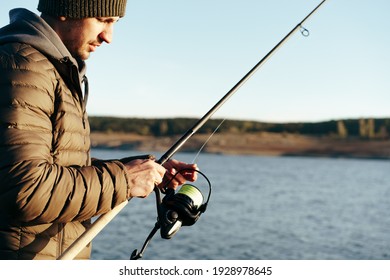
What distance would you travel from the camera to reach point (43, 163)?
163cm

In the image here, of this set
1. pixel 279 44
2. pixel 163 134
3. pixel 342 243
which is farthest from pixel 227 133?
pixel 279 44

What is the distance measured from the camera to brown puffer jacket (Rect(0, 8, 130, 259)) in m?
1.58

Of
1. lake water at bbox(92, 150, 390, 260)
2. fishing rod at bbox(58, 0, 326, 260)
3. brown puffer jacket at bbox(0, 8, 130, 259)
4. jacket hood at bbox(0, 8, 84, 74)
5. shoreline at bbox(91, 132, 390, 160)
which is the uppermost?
jacket hood at bbox(0, 8, 84, 74)

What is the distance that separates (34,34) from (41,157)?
16.4 inches

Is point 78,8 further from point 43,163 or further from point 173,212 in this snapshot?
point 173,212

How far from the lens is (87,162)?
6.72 feet

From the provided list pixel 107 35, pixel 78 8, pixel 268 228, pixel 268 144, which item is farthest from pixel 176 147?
pixel 268 144

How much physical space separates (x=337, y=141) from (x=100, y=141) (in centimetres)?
2153

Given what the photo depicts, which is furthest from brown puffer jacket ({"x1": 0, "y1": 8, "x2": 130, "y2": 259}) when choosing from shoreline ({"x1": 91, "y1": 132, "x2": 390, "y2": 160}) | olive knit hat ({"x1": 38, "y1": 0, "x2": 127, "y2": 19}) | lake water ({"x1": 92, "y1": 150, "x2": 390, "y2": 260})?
shoreline ({"x1": 91, "y1": 132, "x2": 390, "y2": 160})

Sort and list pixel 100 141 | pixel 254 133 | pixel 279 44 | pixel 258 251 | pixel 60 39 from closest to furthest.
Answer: pixel 60 39 < pixel 279 44 < pixel 258 251 < pixel 100 141 < pixel 254 133

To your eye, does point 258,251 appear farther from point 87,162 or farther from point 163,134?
point 163,134

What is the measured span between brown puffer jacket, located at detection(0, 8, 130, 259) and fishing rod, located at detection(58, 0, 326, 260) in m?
0.07

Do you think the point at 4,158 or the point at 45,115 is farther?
the point at 45,115

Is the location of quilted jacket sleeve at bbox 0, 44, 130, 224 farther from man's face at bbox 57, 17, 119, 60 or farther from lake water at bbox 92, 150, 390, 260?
lake water at bbox 92, 150, 390, 260
